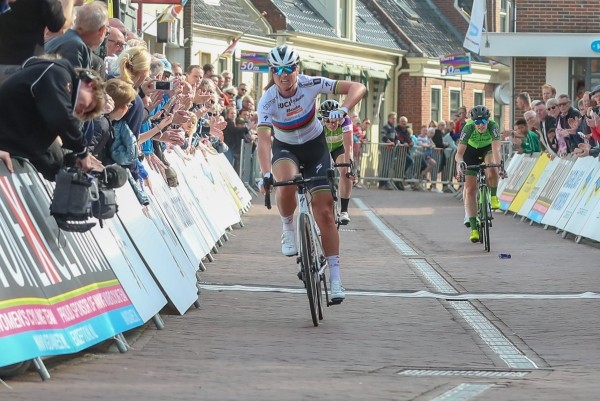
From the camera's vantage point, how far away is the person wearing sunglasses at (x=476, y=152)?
69.1 ft

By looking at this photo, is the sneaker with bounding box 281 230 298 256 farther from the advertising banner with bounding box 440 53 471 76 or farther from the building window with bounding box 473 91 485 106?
the building window with bounding box 473 91 485 106

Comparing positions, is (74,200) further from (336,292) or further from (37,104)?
(336,292)

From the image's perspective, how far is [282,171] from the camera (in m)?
12.5

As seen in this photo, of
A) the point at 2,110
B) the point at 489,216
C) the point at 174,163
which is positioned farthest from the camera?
the point at 489,216

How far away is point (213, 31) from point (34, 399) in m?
39.4

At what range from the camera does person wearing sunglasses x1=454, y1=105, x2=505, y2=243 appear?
69.1 feet

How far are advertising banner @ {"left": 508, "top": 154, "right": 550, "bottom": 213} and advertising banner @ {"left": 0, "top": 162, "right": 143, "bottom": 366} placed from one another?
1801 cm

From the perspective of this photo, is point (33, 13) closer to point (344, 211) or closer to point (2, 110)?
point (2, 110)

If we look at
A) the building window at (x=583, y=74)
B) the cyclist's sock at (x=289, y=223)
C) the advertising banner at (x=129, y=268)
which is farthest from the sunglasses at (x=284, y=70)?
the building window at (x=583, y=74)

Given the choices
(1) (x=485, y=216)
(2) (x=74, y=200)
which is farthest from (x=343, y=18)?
(2) (x=74, y=200)

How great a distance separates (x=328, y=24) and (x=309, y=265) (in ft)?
159

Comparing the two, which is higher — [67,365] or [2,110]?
[2,110]

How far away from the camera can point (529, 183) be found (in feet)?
92.2

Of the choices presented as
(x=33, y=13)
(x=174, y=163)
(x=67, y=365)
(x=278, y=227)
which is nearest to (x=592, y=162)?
(x=278, y=227)
